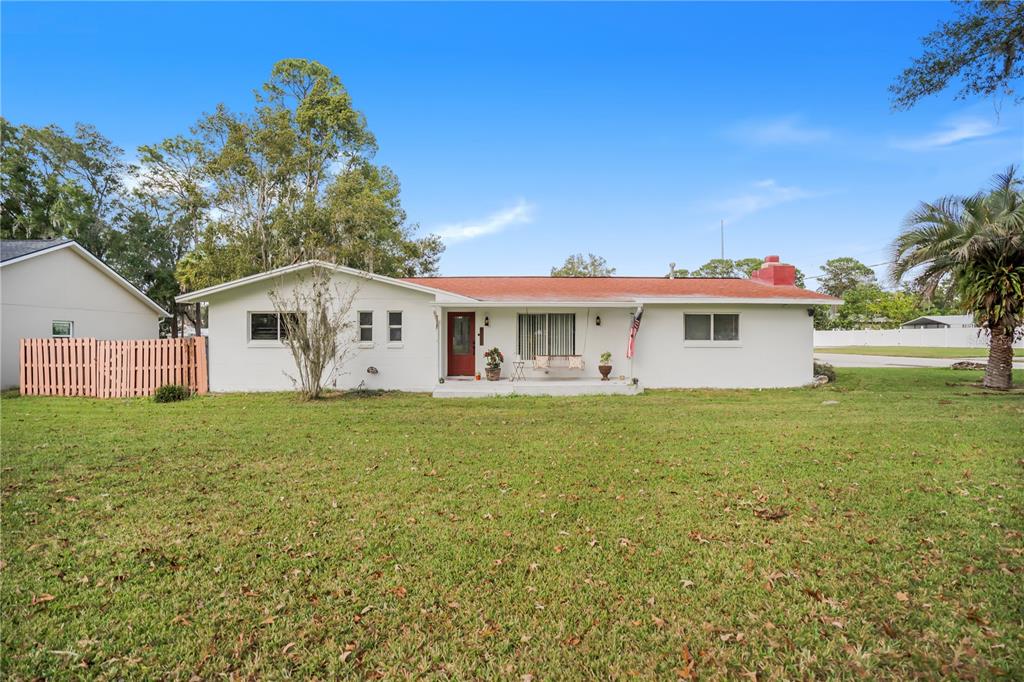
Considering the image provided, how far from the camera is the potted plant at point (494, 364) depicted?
1422 cm

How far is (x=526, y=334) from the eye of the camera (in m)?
14.8

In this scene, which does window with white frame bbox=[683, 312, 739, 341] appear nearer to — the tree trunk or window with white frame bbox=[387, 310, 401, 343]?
the tree trunk

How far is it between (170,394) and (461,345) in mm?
7572

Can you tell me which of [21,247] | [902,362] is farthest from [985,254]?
[21,247]

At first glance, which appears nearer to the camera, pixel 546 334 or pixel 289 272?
pixel 289 272

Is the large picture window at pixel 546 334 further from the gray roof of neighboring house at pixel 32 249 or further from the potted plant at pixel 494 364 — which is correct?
the gray roof of neighboring house at pixel 32 249

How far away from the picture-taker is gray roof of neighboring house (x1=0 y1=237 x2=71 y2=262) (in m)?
15.2

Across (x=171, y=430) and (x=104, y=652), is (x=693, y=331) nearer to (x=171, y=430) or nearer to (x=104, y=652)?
(x=171, y=430)

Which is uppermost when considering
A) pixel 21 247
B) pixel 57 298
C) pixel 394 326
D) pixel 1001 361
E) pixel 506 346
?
pixel 21 247

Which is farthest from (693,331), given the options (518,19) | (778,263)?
(518,19)

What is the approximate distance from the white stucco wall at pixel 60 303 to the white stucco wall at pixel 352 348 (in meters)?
6.66

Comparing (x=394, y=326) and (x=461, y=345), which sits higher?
(x=394, y=326)

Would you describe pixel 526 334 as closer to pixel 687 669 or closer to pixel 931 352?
pixel 687 669

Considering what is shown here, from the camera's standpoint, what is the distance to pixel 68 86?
20078 millimetres
